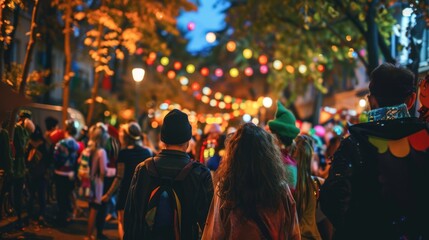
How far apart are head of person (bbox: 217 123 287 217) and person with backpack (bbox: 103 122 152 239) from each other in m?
4.58

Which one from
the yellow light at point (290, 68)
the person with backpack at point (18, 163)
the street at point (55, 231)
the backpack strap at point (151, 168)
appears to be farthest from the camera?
the yellow light at point (290, 68)

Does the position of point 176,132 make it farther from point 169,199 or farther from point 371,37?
point 371,37

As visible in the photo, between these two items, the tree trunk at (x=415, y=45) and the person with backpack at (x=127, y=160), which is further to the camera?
the tree trunk at (x=415, y=45)

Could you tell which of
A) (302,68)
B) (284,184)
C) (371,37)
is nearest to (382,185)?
(284,184)

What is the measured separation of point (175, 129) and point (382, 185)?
202cm

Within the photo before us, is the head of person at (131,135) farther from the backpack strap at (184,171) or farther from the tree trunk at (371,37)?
the tree trunk at (371,37)

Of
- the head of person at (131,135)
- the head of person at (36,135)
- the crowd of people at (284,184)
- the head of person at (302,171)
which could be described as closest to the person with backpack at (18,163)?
the head of person at (36,135)

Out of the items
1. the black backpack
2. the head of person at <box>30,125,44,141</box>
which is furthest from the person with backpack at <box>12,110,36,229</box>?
the black backpack

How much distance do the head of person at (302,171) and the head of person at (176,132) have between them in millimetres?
1762

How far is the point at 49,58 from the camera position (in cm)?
2348

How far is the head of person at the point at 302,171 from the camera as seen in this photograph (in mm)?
6172

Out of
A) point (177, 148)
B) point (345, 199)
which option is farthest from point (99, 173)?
point (345, 199)

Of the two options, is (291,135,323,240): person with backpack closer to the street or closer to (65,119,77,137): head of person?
the street

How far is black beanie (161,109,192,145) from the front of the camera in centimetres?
488
